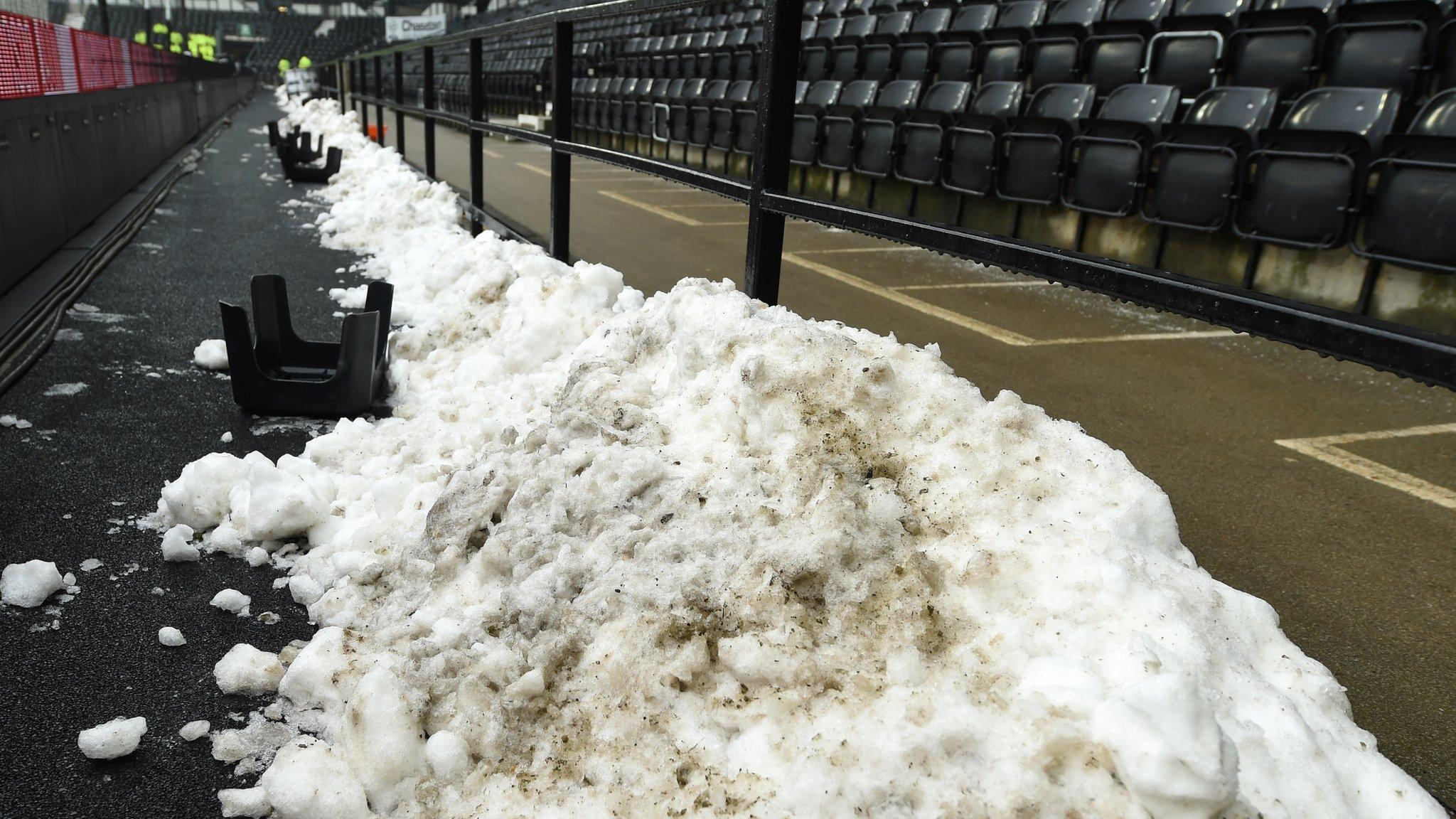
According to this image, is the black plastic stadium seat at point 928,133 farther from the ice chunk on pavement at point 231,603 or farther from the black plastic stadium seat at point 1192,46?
the ice chunk on pavement at point 231,603

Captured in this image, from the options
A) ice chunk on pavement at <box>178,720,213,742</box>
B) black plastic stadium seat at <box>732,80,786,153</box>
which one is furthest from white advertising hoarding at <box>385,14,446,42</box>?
ice chunk on pavement at <box>178,720,213,742</box>

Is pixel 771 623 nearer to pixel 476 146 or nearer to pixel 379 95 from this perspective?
pixel 476 146

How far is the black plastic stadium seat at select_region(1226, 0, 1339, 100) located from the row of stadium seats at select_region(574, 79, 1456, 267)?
20 centimetres

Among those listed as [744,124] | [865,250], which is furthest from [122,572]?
[744,124]

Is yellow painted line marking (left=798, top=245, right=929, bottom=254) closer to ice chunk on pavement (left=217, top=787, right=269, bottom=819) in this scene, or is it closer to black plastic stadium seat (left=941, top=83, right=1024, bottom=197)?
black plastic stadium seat (left=941, top=83, right=1024, bottom=197)

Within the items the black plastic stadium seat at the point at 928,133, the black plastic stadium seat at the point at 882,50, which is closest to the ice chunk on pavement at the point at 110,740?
the black plastic stadium seat at the point at 928,133

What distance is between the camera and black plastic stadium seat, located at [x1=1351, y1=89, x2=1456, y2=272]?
3.64 metres

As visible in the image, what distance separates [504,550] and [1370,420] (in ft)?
11.2

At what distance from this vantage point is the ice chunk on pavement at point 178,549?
2.12 m

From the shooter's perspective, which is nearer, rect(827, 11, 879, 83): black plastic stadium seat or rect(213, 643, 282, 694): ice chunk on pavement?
rect(213, 643, 282, 694): ice chunk on pavement

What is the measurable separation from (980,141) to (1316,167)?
7.30ft

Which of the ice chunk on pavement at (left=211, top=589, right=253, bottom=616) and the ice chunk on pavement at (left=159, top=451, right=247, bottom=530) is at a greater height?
the ice chunk on pavement at (left=159, top=451, right=247, bottom=530)

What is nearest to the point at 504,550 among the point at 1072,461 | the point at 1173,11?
the point at 1072,461

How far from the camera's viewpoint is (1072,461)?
5.63 ft
